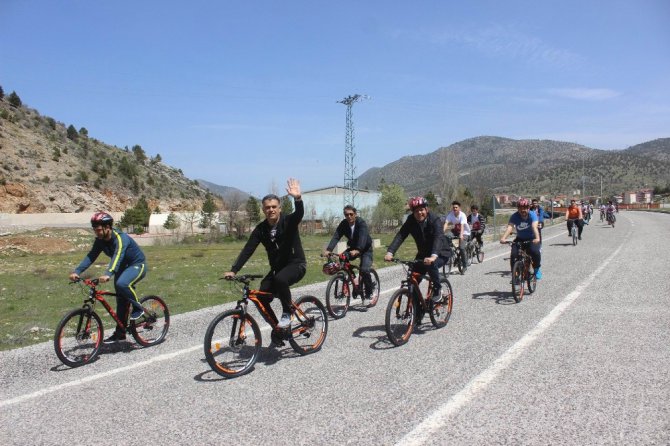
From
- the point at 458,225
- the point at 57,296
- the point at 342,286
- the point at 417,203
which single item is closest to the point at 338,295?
the point at 342,286

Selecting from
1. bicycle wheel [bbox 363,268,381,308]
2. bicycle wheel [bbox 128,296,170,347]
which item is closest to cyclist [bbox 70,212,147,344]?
bicycle wheel [bbox 128,296,170,347]

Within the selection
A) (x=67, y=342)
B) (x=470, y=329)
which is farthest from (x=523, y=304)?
(x=67, y=342)

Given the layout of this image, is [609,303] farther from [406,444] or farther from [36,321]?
[36,321]

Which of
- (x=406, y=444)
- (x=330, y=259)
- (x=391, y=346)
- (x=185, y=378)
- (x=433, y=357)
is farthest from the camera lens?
(x=330, y=259)

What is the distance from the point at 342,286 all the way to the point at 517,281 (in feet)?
10.8

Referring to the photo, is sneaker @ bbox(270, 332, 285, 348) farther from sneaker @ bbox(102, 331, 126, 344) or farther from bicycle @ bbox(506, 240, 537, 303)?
bicycle @ bbox(506, 240, 537, 303)

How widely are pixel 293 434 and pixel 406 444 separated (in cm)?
90

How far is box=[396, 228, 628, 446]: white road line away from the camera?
4.11 meters

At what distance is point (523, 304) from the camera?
31.3 feet

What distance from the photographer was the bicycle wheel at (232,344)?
564 cm

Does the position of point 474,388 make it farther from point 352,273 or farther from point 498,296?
point 498,296

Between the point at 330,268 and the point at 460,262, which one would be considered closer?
the point at 330,268

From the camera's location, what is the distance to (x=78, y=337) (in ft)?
21.5

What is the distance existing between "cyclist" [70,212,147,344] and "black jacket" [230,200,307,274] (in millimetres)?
1677
